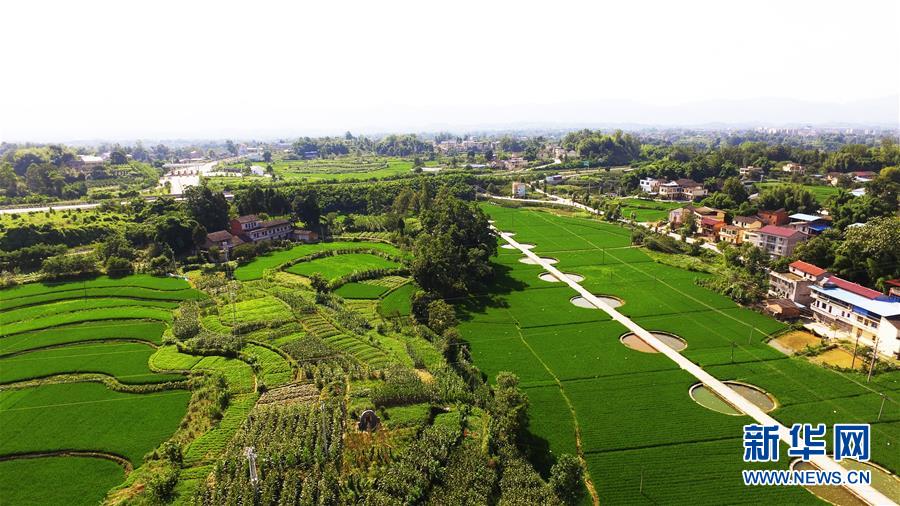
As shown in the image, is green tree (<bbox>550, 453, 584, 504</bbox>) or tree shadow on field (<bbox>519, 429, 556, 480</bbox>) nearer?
green tree (<bbox>550, 453, 584, 504</bbox>)

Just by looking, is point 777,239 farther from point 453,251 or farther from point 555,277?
point 453,251

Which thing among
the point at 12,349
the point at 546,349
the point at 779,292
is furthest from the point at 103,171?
the point at 779,292

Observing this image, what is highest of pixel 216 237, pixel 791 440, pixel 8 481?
pixel 216 237

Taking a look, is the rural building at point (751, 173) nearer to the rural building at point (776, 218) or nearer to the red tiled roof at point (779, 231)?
the rural building at point (776, 218)

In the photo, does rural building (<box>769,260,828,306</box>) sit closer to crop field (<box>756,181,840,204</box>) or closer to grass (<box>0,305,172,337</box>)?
crop field (<box>756,181,840,204</box>)

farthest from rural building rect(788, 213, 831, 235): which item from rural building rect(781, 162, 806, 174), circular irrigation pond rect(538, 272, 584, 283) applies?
rural building rect(781, 162, 806, 174)

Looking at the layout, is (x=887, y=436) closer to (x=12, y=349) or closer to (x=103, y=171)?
(x=12, y=349)
